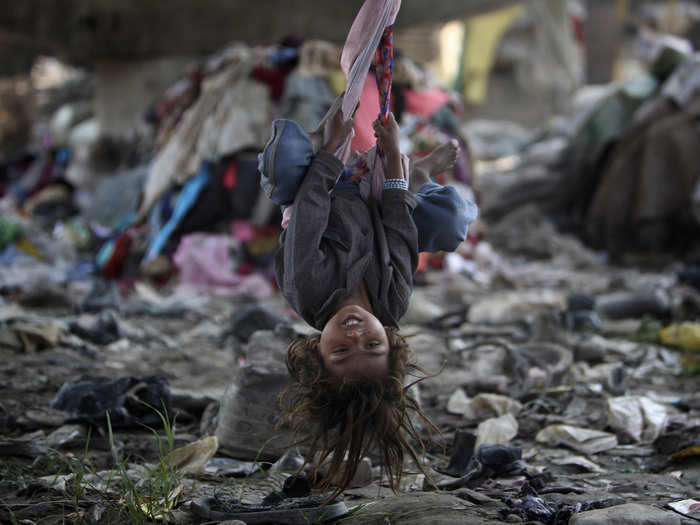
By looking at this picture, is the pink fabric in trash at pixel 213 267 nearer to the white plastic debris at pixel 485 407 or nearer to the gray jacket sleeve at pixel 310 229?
the white plastic debris at pixel 485 407

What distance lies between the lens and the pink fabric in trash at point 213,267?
5625 millimetres

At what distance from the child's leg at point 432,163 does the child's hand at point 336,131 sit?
1.19ft

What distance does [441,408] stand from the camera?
129 inches

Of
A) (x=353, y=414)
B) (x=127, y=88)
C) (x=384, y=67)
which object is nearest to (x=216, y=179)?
(x=127, y=88)

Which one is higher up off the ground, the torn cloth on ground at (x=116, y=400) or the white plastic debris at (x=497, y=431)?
the torn cloth on ground at (x=116, y=400)

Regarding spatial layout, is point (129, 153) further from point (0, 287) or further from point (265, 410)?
point (265, 410)

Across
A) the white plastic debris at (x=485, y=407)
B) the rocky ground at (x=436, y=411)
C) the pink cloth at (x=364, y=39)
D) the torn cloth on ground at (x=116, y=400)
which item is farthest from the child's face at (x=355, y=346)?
the white plastic debris at (x=485, y=407)

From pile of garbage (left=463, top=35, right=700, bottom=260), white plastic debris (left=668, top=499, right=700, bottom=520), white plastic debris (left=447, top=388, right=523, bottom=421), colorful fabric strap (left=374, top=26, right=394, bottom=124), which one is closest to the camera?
white plastic debris (left=668, top=499, right=700, bottom=520)

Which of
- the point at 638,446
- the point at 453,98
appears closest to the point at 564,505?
the point at 638,446

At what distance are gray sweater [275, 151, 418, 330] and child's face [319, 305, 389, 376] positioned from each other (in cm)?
9

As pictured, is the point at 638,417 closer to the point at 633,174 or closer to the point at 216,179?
the point at 216,179

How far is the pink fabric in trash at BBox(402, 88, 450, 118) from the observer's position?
6.55m

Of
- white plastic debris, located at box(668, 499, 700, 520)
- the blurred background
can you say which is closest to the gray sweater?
white plastic debris, located at box(668, 499, 700, 520)

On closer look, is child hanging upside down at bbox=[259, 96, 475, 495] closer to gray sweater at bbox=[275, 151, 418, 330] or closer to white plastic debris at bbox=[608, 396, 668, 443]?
gray sweater at bbox=[275, 151, 418, 330]
